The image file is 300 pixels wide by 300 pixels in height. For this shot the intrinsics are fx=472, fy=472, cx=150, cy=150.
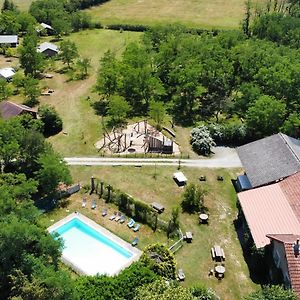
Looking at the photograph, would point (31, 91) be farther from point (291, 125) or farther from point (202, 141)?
point (291, 125)

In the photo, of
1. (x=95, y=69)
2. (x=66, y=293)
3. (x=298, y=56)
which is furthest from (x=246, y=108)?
(x=66, y=293)

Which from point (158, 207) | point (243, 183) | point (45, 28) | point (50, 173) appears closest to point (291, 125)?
point (243, 183)

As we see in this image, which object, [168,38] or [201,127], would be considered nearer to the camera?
[201,127]

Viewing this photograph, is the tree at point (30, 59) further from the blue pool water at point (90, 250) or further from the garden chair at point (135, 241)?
the garden chair at point (135, 241)

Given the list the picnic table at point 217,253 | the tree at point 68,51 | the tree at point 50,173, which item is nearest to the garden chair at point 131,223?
the tree at point 50,173

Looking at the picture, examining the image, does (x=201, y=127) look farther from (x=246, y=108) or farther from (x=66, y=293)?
(x=66, y=293)

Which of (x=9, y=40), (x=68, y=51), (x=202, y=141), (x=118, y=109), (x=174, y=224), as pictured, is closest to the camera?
(x=174, y=224)
